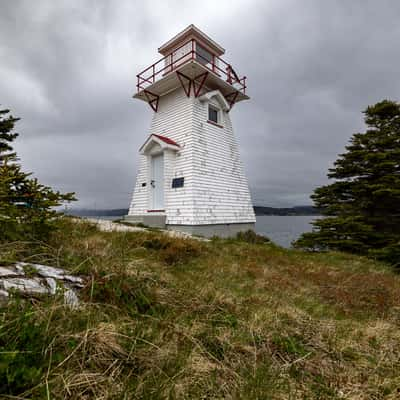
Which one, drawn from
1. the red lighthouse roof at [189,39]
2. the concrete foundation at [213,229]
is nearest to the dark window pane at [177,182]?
the concrete foundation at [213,229]

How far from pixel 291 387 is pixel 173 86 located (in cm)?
1378

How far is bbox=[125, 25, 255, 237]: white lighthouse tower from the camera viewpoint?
10906 millimetres

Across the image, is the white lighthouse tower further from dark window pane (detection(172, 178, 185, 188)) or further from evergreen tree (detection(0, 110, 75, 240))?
evergreen tree (detection(0, 110, 75, 240))

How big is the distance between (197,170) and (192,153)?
92 cm

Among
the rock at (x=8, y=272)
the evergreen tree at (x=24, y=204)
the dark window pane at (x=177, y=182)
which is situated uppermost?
the dark window pane at (x=177, y=182)

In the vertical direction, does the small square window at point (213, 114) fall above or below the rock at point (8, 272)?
above

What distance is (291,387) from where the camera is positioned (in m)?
1.55

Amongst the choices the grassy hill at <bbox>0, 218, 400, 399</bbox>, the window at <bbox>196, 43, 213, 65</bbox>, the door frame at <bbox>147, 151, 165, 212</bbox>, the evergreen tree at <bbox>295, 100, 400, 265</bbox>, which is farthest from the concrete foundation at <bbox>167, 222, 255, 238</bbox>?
the window at <bbox>196, 43, 213, 65</bbox>

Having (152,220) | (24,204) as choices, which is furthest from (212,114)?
(24,204)

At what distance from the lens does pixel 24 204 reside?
3.09m

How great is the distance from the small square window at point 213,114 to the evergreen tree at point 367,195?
7153mm

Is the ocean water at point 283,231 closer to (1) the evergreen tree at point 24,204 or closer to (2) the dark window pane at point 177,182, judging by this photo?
(2) the dark window pane at point 177,182

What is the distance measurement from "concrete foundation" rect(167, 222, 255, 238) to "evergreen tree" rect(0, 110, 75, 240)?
7438 mm

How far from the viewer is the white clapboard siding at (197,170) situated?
35.4ft
